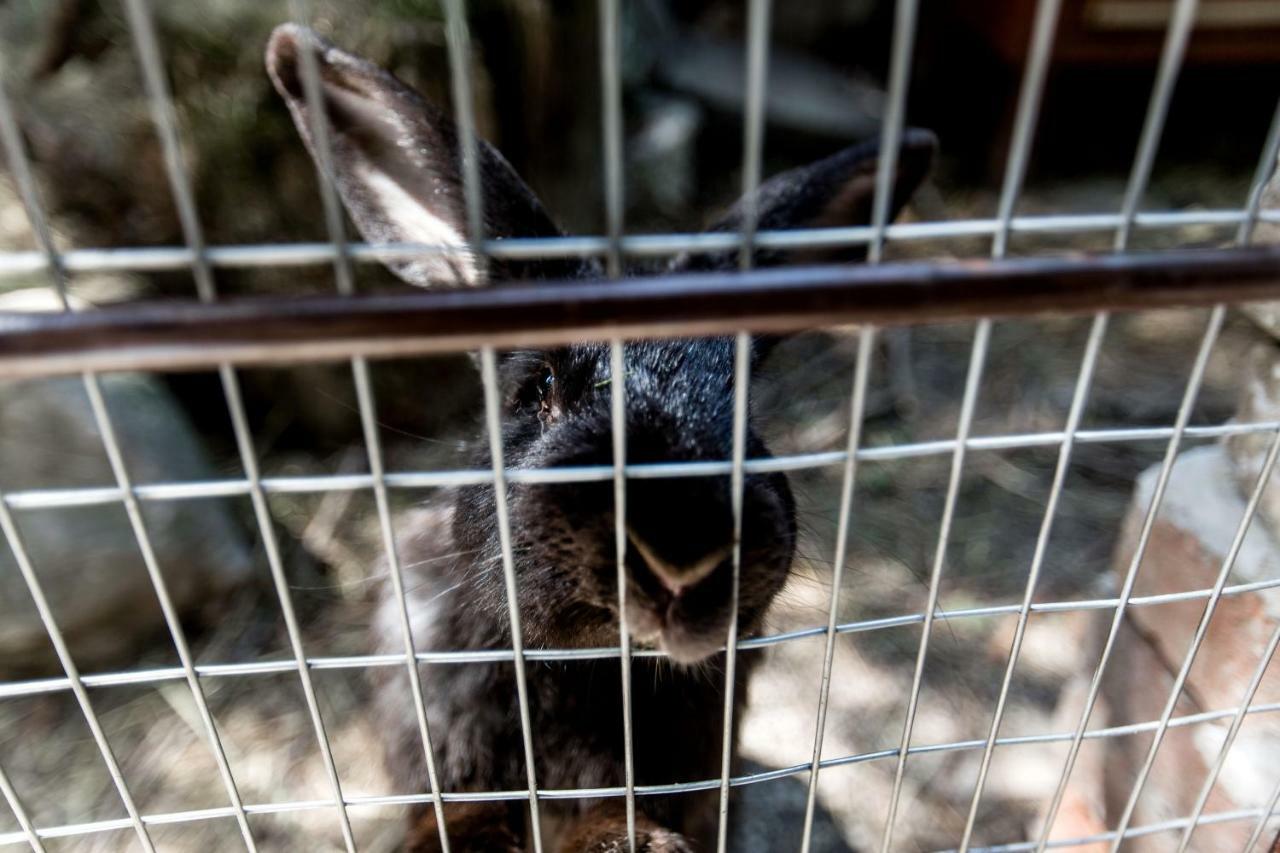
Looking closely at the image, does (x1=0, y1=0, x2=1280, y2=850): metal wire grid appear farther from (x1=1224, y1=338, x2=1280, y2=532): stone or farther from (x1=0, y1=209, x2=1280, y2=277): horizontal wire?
(x1=1224, y1=338, x2=1280, y2=532): stone

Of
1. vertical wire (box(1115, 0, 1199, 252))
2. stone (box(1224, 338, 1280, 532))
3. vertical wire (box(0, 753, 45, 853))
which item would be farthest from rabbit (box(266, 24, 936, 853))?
stone (box(1224, 338, 1280, 532))

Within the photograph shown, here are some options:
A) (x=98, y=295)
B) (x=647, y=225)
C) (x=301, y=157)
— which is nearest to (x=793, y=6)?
(x=647, y=225)

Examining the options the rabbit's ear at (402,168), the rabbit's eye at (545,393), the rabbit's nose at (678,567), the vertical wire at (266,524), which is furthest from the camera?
the rabbit's eye at (545,393)

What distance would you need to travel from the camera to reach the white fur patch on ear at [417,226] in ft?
5.92

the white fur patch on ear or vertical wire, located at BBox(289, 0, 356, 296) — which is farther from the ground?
vertical wire, located at BBox(289, 0, 356, 296)

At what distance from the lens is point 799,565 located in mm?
1755

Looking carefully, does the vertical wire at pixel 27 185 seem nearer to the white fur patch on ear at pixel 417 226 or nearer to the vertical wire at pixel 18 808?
the vertical wire at pixel 18 808

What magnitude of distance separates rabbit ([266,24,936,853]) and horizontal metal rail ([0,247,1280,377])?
36 centimetres

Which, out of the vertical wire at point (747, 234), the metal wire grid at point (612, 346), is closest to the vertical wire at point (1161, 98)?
the metal wire grid at point (612, 346)

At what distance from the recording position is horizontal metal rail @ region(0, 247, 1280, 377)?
35.0 inches

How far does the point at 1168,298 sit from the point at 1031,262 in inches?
6.2

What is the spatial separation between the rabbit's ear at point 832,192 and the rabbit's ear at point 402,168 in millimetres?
324

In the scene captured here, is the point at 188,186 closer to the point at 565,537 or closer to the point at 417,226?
the point at 565,537

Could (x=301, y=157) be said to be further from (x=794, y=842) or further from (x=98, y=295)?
(x=794, y=842)
